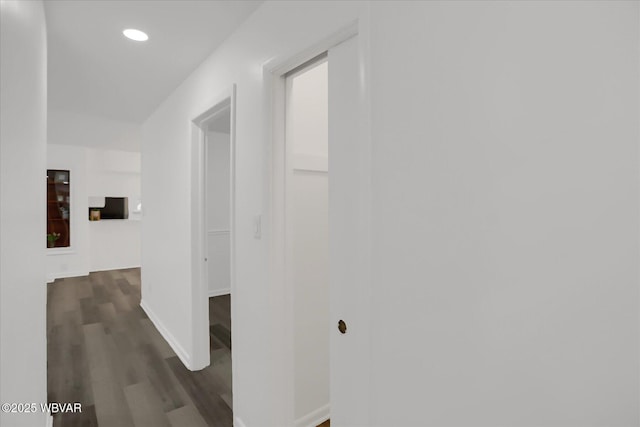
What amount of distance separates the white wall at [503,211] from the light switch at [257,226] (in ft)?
2.64

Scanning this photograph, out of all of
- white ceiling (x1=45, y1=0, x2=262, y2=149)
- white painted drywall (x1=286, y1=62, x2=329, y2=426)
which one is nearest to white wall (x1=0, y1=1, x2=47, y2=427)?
white ceiling (x1=45, y1=0, x2=262, y2=149)

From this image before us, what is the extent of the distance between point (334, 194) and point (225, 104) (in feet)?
Answer: 4.27

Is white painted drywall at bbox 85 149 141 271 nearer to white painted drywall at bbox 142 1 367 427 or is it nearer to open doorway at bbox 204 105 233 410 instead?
open doorway at bbox 204 105 233 410

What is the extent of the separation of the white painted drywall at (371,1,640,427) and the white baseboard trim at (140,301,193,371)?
2268mm

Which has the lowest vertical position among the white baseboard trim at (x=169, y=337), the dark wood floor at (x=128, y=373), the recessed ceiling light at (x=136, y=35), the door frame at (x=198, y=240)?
the dark wood floor at (x=128, y=373)

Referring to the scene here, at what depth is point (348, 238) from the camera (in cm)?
129

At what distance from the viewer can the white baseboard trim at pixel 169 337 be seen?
283 centimetres

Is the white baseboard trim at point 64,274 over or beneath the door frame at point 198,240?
beneath

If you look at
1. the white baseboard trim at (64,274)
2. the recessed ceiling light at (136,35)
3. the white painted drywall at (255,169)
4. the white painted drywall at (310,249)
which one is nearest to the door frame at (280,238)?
the white painted drywall at (255,169)

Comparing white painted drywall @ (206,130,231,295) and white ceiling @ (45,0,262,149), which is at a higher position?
white ceiling @ (45,0,262,149)

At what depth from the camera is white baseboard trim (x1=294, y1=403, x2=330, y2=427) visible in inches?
77.7

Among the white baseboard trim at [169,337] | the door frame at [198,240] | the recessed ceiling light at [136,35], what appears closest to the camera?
the recessed ceiling light at [136,35]

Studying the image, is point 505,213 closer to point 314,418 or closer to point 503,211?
point 503,211

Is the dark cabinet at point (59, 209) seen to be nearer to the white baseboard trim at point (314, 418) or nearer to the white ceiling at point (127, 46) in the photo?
the white ceiling at point (127, 46)
